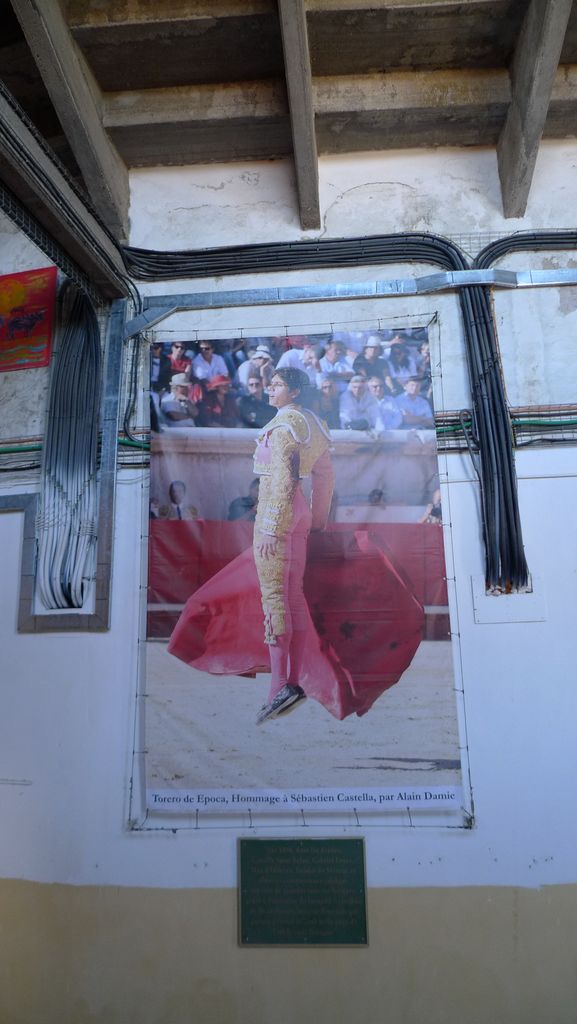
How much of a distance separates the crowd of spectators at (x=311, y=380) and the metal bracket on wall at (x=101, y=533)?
0.22 metres

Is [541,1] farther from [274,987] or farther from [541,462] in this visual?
[274,987]

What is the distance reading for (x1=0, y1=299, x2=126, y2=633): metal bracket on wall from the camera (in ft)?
9.64

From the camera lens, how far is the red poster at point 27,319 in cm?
326

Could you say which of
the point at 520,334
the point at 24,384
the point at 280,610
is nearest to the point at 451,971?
the point at 280,610

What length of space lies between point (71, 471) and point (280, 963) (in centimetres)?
211

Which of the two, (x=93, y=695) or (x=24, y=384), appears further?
(x=24, y=384)

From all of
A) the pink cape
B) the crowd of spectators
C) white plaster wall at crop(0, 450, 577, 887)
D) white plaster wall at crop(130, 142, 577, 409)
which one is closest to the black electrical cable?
white plaster wall at crop(130, 142, 577, 409)

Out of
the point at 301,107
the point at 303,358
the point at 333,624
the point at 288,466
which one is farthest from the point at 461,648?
the point at 301,107

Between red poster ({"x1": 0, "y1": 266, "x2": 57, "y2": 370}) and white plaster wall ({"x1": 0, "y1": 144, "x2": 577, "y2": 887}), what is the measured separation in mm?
522

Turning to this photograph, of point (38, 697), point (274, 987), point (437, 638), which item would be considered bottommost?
point (274, 987)

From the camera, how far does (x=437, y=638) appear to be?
9.11 ft

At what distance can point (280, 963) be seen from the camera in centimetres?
261

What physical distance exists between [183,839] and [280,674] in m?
0.73

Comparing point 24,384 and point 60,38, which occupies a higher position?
point 60,38
